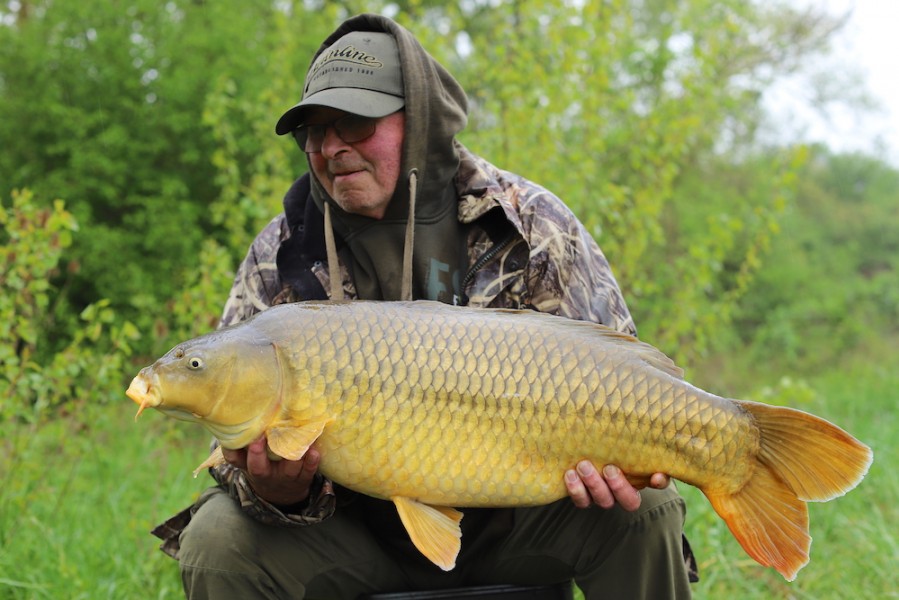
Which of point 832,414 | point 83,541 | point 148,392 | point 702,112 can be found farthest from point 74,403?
point 832,414

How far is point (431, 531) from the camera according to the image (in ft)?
5.21

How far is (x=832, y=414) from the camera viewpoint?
17.0 feet

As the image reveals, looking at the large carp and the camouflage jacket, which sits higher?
the camouflage jacket

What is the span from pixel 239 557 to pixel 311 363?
42 centimetres

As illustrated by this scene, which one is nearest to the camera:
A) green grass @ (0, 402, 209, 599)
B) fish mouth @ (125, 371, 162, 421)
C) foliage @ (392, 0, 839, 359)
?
fish mouth @ (125, 371, 162, 421)

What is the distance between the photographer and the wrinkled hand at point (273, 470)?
1.54 metres

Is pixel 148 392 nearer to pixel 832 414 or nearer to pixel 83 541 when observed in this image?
pixel 83 541

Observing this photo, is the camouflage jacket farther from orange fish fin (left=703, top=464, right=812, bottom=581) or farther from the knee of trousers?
orange fish fin (left=703, top=464, right=812, bottom=581)

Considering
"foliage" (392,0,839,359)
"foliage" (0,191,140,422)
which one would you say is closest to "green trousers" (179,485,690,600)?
"foliage" (0,191,140,422)

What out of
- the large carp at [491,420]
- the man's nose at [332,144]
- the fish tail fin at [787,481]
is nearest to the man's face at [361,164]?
the man's nose at [332,144]

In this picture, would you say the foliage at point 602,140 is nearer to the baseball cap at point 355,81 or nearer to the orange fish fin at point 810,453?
the baseball cap at point 355,81

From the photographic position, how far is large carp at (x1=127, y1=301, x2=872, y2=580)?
1.53 metres

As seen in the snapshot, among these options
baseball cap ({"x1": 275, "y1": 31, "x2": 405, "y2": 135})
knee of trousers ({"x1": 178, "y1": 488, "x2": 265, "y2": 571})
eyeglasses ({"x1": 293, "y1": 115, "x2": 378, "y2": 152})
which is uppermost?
baseball cap ({"x1": 275, "y1": 31, "x2": 405, "y2": 135})

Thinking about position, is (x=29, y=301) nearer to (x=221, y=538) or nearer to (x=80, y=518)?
(x=80, y=518)
